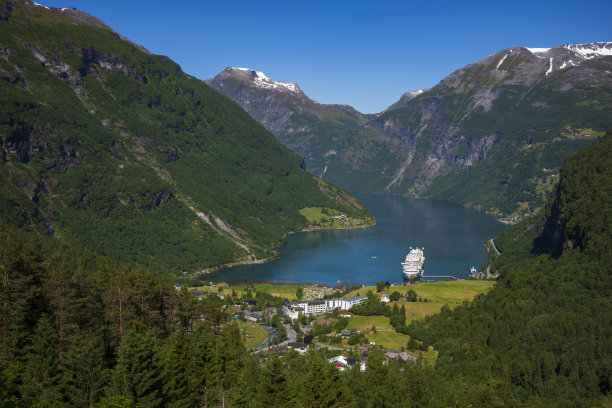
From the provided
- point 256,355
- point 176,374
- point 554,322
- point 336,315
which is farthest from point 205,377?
point 336,315

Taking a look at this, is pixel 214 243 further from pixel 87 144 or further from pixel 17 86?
pixel 17 86

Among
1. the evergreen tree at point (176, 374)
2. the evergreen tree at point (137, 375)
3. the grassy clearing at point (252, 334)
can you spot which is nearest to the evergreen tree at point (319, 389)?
the evergreen tree at point (176, 374)

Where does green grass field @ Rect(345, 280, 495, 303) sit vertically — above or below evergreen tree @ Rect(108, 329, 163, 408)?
below

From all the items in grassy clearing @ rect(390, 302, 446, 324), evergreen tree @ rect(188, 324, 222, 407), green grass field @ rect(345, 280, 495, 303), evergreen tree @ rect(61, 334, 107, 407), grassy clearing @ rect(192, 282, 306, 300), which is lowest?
grassy clearing @ rect(192, 282, 306, 300)

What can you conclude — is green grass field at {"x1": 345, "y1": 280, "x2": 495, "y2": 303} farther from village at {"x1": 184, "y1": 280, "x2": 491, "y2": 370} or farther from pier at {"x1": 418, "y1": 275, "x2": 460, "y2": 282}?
pier at {"x1": 418, "y1": 275, "x2": 460, "y2": 282}

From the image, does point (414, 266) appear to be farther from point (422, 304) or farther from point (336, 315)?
point (336, 315)

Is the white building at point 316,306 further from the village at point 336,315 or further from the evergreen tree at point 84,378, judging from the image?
the evergreen tree at point 84,378

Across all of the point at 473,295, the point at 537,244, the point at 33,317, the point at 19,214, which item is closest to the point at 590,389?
the point at 473,295

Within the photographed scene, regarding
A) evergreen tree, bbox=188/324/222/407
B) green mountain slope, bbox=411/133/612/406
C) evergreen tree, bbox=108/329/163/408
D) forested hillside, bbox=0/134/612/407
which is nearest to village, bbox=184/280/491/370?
forested hillside, bbox=0/134/612/407
